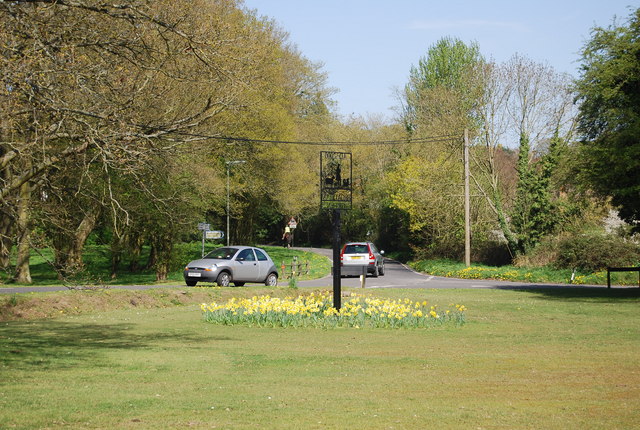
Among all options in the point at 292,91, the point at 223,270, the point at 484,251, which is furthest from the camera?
the point at 292,91

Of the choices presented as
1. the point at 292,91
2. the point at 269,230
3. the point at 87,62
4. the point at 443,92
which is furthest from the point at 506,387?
the point at 269,230

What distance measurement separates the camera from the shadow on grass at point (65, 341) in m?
10.5

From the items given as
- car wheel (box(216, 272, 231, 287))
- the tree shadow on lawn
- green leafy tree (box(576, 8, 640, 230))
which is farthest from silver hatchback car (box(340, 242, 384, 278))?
green leafy tree (box(576, 8, 640, 230))

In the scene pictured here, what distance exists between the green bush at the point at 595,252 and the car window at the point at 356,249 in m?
11.1

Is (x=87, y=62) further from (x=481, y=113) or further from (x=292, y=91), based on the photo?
(x=292, y=91)

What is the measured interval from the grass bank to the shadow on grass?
29.1 m

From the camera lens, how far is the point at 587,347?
516 inches

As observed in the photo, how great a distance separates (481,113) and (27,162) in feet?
105

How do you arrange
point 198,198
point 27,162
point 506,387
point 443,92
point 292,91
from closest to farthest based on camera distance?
point 506,387
point 27,162
point 198,198
point 443,92
point 292,91

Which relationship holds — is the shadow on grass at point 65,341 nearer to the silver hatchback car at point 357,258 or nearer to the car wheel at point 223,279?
the car wheel at point 223,279

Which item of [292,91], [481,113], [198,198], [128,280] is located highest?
[292,91]

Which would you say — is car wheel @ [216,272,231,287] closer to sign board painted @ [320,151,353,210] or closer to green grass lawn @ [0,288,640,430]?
sign board painted @ [320,151,353,210]

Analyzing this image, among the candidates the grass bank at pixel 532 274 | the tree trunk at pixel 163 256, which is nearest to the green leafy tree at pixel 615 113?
the grass bank at pixel 532 274

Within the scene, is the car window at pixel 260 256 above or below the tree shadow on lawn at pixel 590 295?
above
